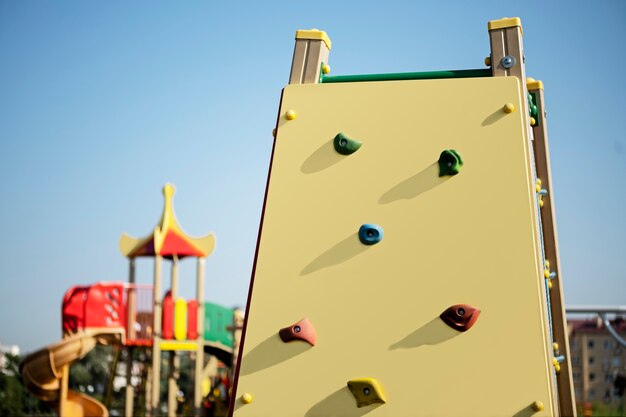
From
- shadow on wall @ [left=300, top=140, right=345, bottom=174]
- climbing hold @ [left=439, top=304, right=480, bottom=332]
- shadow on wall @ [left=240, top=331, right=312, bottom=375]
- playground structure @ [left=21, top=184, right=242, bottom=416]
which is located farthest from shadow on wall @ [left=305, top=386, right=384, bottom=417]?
playground structure @ [left=21, top=184, right=242, bottom=416]

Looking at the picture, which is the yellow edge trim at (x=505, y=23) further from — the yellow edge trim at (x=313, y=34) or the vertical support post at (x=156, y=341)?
the vertical support post at (x=156, y=341)

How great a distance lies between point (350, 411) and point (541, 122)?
1548mm

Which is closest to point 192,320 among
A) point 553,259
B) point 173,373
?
point 173,373

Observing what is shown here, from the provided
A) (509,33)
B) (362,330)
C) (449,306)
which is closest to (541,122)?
(509,33)

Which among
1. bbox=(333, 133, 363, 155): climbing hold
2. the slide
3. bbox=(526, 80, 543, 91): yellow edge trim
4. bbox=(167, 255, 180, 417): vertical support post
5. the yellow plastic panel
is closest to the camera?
bbox=(333, 133, 363, 155): climbing hold

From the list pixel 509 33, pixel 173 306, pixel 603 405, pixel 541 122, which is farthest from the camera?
pixel 173 306

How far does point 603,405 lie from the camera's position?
9.55 m

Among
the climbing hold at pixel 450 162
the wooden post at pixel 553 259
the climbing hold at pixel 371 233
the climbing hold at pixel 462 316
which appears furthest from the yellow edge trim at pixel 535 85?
the climbing hold at pixel 462 316

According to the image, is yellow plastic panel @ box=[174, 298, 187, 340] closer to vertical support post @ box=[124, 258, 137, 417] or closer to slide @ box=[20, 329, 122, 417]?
vertical support post @ box=[124, 258, 137, 417]

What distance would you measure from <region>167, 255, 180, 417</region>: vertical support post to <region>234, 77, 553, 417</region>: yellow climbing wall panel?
9041 mm

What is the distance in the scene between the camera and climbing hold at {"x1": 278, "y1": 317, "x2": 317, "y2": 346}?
2682 mm

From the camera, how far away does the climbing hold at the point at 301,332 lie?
268 cm

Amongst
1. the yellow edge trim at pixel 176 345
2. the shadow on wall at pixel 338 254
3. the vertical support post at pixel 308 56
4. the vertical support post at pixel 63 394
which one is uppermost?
the vertical support post at pixel 308 56

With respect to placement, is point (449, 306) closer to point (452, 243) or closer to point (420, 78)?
point (452, 243)
